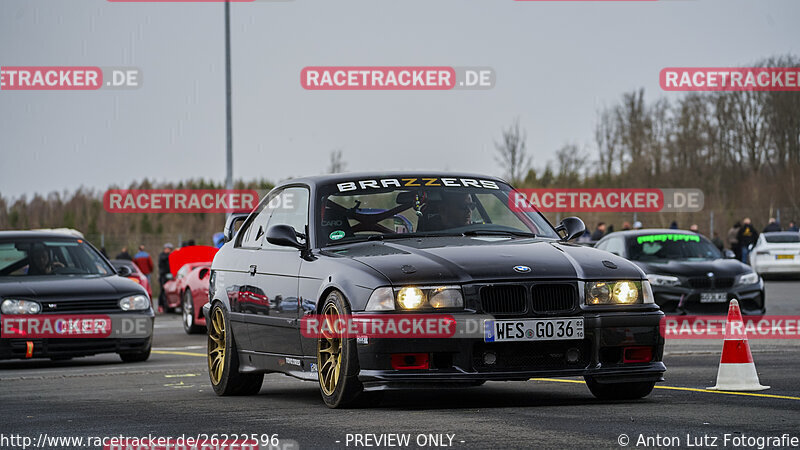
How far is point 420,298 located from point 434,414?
0.69 metres

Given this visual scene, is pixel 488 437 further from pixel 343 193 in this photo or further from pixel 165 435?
pixel 343 193

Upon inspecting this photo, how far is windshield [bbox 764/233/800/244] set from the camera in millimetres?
37906

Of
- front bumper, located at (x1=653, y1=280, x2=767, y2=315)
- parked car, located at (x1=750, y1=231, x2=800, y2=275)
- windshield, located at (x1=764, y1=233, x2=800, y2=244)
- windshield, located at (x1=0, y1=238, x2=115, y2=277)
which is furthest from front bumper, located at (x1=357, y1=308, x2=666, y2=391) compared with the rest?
windshield, located at (x1=764, y1=233, x2=800, y2=244)

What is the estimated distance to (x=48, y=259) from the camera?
16.3 m

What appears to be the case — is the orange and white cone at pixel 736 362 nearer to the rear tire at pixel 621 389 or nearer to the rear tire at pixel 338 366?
the rear tire at pixel 621 389

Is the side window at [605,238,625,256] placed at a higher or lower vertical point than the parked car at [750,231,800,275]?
higher

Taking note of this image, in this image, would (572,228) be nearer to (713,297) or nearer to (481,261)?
(481,261)

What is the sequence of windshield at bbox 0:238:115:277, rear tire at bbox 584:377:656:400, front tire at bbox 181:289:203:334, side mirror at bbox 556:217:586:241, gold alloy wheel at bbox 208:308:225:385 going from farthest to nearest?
front tire at bbox 181:289:203:334
windshield at bbox 0:238:115:277
gold alloy wheel at bbox 208:308:225:385
side mirror at bbox 556:217:586:241
rear tire at bbox 584:377:656:400

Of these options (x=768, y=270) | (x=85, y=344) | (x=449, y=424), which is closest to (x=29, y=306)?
(x=85, y=344)

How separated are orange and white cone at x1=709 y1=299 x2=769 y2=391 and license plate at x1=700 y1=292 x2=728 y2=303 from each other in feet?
32.9

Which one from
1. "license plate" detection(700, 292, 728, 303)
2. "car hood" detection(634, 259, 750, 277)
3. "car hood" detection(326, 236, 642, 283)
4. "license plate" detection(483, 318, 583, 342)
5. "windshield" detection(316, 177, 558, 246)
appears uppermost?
"windshield" detection(316, 177, 558, 246)

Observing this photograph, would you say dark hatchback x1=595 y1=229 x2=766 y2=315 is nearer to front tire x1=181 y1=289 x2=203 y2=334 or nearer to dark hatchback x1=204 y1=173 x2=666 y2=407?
front tire x1=181 y1=289 x2=203 y2=334

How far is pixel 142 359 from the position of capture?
15961mm

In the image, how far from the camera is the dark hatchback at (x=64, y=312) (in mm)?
15180
